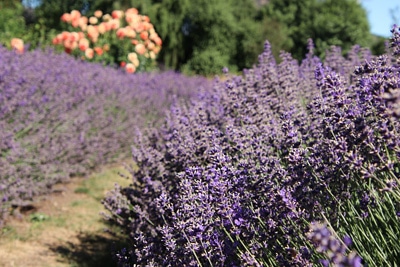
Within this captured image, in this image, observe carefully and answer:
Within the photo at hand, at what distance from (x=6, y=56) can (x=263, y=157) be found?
4169mm

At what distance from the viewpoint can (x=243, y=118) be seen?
3525 millimetres

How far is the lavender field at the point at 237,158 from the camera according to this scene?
81.4 inches

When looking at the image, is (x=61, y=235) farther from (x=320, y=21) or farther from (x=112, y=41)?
(x=320, y=21)

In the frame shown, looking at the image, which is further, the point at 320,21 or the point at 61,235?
the point at 320,21

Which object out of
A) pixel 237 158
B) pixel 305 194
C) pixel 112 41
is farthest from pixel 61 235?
pixel 112 41

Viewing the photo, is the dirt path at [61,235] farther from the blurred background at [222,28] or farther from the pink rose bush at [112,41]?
the blurred background at [222,28]

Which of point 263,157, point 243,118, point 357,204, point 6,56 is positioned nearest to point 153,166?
point 243,118

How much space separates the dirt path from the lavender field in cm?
31

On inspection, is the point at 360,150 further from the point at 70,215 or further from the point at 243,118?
the point at 70,215

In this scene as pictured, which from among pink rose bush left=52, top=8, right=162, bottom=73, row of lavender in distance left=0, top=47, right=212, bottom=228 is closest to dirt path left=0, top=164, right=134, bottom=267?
row of lavender in distance left=0, top=47, right=212, bottom=228

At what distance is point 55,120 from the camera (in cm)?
598

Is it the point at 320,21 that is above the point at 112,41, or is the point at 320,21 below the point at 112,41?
above

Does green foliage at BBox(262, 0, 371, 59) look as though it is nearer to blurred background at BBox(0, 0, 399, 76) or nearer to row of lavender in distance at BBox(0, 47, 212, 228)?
blurred background at BBox(0, 0, 399, 76)

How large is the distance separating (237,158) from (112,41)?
34.9ft
